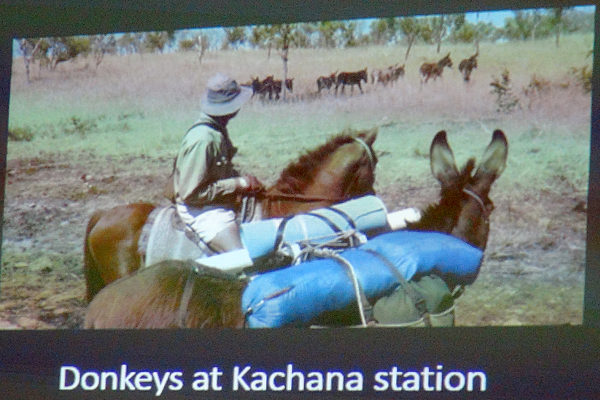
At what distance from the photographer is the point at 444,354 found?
4766 mm

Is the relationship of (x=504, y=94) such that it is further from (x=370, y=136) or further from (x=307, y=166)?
(x=307, y=166)

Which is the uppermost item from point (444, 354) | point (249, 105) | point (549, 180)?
point (249, 105)

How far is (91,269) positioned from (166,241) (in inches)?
13.2

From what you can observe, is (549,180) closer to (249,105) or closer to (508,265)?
(508,265)

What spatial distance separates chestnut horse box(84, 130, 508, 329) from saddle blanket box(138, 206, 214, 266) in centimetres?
4

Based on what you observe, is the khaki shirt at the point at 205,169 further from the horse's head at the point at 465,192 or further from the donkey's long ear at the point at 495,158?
the donkey's long ear at the point at 495,158

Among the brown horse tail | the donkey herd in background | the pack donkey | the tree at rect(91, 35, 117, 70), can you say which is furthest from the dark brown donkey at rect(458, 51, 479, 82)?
the brown horse tail

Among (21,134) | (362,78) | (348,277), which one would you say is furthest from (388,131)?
(21,134)

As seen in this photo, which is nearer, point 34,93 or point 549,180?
point 549,180

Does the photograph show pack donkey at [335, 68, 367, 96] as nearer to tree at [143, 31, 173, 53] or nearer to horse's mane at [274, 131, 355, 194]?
horse's mane at [274, 131, 355, 194]

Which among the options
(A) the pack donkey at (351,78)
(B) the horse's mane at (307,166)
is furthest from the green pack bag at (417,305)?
(A) the pack donkey at (351,78)

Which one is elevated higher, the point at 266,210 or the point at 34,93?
the point at 34,93

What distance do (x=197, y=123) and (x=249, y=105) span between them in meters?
0.22

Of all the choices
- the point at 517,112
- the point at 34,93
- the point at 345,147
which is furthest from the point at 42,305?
the point at 517,112
